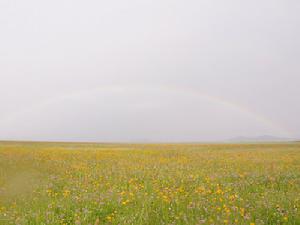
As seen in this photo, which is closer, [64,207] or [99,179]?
[64,207]

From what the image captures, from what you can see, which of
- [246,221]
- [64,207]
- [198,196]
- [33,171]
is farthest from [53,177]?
[246,221]

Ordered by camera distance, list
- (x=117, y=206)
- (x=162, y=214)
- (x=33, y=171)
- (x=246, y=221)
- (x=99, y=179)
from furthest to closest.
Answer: (x=33, y=171)
(x=99, y=179)
(x=117, y=206)
(x=162, y=214)
(x=246, y=221)

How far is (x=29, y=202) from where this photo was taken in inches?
342

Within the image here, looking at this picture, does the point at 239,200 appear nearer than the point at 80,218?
No

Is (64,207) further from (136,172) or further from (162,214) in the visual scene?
(136,172)

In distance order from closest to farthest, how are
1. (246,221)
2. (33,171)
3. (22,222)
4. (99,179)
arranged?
(246,221) → (22,222) → (99,179) → (33,171)

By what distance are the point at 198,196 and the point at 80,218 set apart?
3768 mm

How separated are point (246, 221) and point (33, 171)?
457 inches

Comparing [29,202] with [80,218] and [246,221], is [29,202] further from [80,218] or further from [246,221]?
[246,221]

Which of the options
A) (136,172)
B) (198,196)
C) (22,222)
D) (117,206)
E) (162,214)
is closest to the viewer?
(22,222)

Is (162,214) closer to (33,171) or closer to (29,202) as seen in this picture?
(29,202)

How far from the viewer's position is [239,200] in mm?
7984

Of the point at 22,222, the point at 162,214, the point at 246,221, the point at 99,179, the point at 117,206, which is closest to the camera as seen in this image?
the point at 246,221

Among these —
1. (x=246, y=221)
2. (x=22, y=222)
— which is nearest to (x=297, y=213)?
(x=246, y=221)
